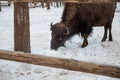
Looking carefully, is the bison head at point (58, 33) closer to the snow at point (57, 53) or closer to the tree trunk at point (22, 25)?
the snow at point (57, 53)

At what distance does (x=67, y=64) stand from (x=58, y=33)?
15.6ft

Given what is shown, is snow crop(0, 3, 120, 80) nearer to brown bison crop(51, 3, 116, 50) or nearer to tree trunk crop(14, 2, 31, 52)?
brown bison crop(51, 3, 116, 50)

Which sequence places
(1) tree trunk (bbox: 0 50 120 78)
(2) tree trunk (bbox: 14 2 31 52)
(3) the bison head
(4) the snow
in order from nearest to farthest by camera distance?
(1) tree trunk (bbox: 0 50 120 78)
(4) the snow
(2) tree trunk (bbox: 14 2 31 52)
(3) the bison head

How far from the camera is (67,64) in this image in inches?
166

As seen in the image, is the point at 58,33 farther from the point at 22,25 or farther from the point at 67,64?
the point at 67,64

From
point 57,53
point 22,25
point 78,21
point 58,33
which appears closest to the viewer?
point 22,25

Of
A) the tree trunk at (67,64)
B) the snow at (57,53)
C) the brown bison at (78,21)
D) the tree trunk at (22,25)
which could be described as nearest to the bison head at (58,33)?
the brown bison at (78,21)

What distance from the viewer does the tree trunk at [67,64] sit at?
396 centimetres

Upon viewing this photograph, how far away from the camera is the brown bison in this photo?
9.00 m

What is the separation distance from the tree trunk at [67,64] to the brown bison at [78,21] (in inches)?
163

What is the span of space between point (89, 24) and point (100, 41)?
3.31 ft

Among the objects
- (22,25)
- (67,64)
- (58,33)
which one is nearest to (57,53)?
(58,33)

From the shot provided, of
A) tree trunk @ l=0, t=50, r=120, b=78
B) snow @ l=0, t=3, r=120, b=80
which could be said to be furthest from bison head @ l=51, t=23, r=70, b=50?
tree trunk @ l=0, t=50, r=120, b=78

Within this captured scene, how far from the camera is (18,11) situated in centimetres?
764
